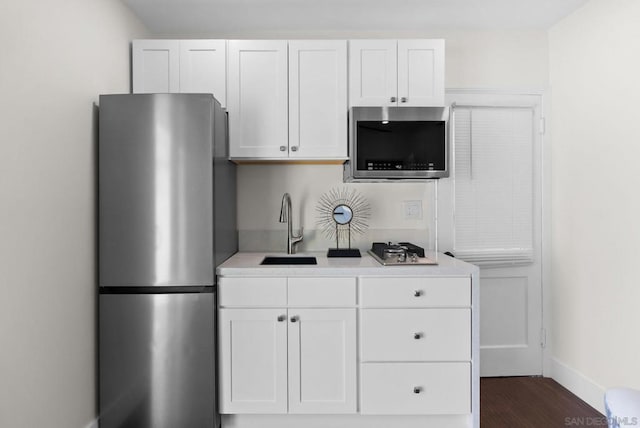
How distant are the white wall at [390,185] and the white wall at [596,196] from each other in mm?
214

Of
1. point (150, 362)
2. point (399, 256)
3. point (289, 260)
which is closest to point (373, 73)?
point (399, 256)

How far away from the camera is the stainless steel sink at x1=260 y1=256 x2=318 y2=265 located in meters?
2.54

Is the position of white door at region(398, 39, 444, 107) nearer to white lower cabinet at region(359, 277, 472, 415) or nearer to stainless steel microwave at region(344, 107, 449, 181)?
stainless steel microwave at region(344, 107, 449, 181)

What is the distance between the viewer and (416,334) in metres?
2.23

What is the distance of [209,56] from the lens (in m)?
2.55

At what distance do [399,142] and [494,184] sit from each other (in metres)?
0.93

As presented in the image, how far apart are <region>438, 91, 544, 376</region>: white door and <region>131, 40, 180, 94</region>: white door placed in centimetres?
A: 183

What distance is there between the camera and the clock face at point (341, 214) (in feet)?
9.32

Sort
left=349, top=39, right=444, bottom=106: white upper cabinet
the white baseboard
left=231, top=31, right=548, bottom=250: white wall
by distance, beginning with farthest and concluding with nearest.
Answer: left=231, top=31, right=548, bottom=250: white wall, left=349, top=39, right=444, bottom=106: white upper cabinet, the white baseboard

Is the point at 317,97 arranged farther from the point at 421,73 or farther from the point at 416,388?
the point at 416,388

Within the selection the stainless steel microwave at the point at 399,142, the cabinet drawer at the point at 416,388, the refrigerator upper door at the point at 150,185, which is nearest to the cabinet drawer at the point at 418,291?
the cabinet drawer at the point at 416,388

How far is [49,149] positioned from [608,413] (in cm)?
213

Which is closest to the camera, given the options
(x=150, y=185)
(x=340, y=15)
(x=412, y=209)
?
(x=150, y=185)

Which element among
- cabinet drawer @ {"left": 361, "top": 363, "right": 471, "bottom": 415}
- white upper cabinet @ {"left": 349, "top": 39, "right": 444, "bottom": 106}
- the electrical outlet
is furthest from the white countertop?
white upper cabinet @ {"left": 349, "top": 39, "right": 444, "bottom": 106}
